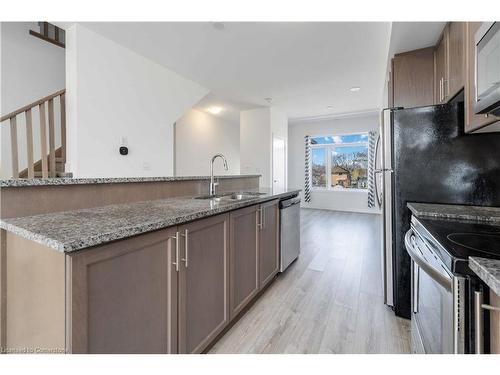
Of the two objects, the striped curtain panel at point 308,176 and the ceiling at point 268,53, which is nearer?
the ceiling at point 268,53

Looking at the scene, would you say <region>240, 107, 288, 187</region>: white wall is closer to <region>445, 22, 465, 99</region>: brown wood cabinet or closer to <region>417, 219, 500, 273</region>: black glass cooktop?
<region>445, 22, 465, 99</region>: brown wood cabinet

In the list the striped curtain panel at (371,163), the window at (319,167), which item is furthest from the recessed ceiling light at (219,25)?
the window at (319,167)

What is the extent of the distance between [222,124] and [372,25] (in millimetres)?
4728

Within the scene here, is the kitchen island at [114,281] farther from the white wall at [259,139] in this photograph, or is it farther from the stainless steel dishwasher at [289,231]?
the white wall at [259,139]

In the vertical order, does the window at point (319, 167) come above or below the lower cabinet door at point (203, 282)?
above

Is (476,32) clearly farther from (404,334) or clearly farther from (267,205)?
(404,334)

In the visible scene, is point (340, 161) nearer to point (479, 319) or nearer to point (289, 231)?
point (289, 231)

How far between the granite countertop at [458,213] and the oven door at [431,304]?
0.16m

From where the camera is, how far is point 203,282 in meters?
1.33

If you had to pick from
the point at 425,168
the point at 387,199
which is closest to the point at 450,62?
the point at 425,168

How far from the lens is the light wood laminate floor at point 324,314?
1.52 m

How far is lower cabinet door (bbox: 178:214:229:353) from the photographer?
1.19 metres

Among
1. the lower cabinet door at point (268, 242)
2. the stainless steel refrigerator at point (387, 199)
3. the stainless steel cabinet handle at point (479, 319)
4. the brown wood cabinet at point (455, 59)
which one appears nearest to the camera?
the stainless steel cabinet handle at point (479, 319)

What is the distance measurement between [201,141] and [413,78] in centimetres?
446
